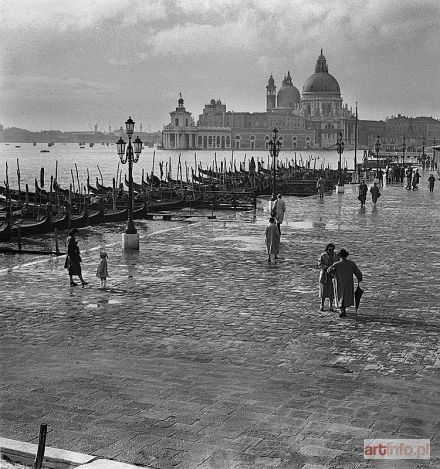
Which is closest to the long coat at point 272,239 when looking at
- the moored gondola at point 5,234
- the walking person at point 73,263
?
the walking person at point 73,263

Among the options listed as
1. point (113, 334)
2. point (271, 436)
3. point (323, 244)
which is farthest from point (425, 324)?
point (323, 244)

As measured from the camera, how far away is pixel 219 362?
30.1 feet

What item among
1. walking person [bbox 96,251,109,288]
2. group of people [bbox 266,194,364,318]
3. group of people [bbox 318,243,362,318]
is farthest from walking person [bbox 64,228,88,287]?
group of people [bbox 318,243,362,318]

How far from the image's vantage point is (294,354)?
31.3ft

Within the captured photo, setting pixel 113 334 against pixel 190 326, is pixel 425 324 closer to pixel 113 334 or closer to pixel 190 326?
pixel 190 326

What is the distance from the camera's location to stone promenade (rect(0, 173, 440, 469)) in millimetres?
6855

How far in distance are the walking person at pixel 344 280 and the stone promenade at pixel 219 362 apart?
237mm

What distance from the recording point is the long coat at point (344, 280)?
37.7ft

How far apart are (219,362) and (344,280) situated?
2960mm

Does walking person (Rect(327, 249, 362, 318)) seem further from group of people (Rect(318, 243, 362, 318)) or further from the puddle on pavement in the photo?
the puddle on pavement

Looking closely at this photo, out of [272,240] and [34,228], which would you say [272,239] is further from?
[34,228]

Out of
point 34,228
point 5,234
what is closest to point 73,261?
point 5,234

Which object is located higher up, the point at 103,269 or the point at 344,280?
the point at 344,280

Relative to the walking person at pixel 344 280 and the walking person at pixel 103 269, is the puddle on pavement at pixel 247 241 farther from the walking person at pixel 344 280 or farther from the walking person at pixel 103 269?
the walking person at pixel 344 280
